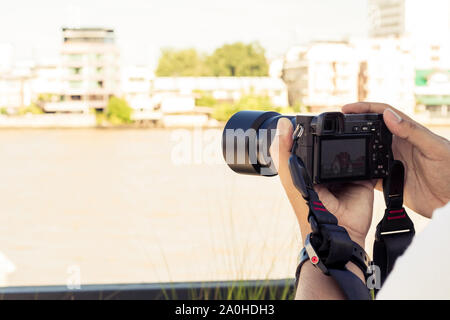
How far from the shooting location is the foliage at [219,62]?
109 ft

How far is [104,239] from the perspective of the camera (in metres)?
15.7

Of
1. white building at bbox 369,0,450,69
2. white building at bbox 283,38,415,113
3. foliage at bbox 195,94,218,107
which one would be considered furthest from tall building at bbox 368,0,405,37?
foliage at bbox 195,94,218,107

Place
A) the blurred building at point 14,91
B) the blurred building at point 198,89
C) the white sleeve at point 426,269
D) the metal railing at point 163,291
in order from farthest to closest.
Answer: the blurred building at point 14,91 < the blurred building at point 198,89 < the metal railing at point 163,291 < the white sleeve at point 426,269

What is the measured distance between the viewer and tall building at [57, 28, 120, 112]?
114ft

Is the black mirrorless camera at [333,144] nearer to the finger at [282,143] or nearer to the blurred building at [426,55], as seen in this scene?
the finger at [282,143]

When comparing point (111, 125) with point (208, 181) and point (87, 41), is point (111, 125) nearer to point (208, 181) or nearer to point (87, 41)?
point (87, 41)

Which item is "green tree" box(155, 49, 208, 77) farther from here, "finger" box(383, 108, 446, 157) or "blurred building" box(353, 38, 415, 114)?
"finger" box(383, 108, 446, 157)

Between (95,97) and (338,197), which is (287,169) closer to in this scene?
(338,197)

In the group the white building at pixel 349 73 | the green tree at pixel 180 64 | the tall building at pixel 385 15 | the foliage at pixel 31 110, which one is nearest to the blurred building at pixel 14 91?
the foliage at pixel 31 110

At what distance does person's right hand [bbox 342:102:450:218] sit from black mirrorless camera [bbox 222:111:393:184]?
3 cm

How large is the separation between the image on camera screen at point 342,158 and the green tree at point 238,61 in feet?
106

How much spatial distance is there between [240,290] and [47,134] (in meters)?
39.2

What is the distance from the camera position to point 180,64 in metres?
35.0

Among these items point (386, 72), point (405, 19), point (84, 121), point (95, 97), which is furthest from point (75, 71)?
point (405, 19)
